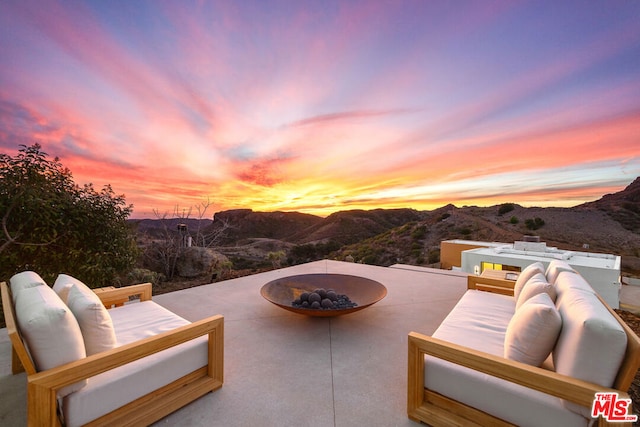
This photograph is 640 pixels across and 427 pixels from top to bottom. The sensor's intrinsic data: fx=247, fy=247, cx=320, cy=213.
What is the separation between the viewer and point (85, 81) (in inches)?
147

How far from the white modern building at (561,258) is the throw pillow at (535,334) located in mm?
8680

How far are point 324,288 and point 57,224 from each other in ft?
11.4

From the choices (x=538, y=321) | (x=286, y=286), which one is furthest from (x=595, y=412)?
(x=286, y=286)

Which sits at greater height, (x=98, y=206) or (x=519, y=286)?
(x=98, y=206)

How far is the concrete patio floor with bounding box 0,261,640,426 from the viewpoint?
158 centimetres

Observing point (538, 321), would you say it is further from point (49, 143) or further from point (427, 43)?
point (49, 143)

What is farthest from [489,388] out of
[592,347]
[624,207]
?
[624,207]

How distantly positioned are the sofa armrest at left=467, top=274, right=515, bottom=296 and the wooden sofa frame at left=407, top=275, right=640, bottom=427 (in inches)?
58.5

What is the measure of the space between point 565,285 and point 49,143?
6.63 metres

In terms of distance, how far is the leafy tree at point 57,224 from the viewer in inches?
110

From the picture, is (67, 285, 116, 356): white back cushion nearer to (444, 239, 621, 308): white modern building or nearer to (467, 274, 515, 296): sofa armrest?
(467, 274, 515, 296): sofa armrest

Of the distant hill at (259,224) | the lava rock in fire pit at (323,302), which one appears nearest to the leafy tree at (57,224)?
the lava rock in fire pit at (323,302)

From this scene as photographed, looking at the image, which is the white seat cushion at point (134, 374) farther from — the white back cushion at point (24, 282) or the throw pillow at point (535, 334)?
the throw pillow at point (535, 334)

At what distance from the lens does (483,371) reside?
1.29 metres
